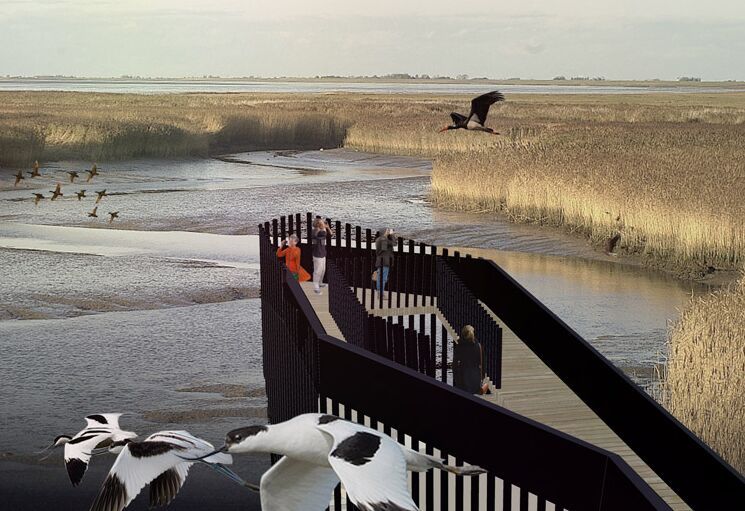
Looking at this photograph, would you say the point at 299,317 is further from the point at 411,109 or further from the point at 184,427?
the point at 411,109

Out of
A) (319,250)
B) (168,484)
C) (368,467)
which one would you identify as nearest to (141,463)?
(168,484)

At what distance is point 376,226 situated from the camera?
32469mm

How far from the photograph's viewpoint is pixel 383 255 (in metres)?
15.3

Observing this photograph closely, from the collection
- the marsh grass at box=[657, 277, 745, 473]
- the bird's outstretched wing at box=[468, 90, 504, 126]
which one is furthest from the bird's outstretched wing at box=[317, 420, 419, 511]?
the bird's outstretched wing at box=[468, 90, 504, 126]

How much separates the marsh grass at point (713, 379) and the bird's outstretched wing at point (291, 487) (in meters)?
6.34

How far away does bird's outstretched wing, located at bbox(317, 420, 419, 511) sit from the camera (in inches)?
164

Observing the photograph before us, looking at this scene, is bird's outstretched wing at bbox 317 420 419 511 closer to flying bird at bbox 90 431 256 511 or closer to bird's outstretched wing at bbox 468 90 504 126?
flying bird at bbox 90 431 256 511

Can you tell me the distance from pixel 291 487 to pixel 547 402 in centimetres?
671

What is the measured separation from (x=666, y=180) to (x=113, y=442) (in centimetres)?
2466

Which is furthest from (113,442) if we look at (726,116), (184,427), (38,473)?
(726,116)

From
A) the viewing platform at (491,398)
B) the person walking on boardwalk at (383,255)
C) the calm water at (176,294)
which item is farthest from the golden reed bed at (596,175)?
the person walking on boardwalk at (383,255)

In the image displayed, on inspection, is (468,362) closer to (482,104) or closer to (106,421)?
(106,421)

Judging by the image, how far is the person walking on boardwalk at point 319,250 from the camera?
48.3 ft

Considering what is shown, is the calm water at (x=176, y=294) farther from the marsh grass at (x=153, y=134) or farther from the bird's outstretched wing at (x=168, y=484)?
the marsh grass at (x=153, y=134)
